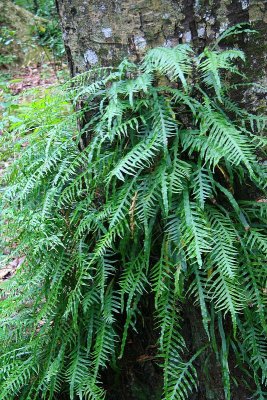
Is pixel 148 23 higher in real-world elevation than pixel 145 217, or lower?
higher

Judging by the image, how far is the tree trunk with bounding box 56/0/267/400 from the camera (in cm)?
183

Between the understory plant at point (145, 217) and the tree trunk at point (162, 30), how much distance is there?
60 mm

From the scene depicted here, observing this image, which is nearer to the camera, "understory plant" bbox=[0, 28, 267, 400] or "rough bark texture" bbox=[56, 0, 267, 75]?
"understory plant" bbox=[0, 28, 267, 400]

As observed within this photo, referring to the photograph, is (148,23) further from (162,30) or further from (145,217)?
(145,217)

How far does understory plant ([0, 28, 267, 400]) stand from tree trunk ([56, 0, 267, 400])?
0.06m

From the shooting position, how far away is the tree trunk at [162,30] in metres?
1.83

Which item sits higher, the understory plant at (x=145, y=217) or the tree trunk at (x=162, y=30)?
the tree trunk at (x=162, y=30)

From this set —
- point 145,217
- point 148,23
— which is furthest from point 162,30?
point 145,217

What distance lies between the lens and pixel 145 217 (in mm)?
1681

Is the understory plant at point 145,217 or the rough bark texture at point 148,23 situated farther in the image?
the rough bark texture at point 148,23

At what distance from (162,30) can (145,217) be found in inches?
29.2

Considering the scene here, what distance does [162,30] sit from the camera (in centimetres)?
186

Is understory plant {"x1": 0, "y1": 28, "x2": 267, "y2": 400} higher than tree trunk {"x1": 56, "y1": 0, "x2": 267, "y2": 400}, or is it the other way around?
tree trunk {"x1": 56, "y1": 0, "x2": 267, "y2": 400}

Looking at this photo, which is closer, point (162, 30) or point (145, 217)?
point (145, 217)
